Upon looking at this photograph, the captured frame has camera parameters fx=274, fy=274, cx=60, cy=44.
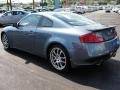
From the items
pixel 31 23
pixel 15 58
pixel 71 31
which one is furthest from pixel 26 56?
pixel 71 31

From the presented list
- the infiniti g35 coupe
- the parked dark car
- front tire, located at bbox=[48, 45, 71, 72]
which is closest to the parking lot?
front tire, located at bbox=[48, 45, 71, 72]

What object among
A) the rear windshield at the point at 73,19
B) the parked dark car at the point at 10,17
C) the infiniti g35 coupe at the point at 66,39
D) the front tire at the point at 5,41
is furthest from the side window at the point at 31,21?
the parked dark car at the point at 10,17

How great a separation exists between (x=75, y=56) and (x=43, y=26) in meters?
1.48

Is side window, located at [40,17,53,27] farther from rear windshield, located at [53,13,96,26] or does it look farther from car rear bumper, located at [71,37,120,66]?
car rear bumper, located at [71,37,120,66]

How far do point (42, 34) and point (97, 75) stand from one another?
1.74 m

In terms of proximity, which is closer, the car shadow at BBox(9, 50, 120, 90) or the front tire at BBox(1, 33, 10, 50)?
the car shadow at BBox(9, 50, 120, 90)

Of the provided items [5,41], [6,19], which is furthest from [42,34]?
[6,19]

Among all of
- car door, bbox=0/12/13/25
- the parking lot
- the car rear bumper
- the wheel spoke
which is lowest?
car door, bbox=0/12/13/25

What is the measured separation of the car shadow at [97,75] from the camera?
18.8 ft

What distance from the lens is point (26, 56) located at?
8.18m

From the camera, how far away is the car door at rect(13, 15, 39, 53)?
739cm

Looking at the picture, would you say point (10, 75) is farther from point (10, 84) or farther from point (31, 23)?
point (31, 23)

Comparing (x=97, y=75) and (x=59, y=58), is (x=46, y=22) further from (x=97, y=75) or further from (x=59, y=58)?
(x=97, y=75)

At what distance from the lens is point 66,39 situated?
626cm
